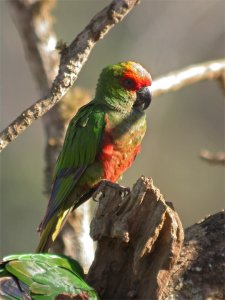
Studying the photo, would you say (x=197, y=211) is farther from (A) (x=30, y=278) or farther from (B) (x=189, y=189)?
(A) (x=30, y=278)

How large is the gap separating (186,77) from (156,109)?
757cm

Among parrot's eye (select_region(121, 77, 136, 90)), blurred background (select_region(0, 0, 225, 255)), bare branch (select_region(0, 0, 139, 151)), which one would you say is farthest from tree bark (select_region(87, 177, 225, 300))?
blurred background (select_region(0, 0, 225, 255))

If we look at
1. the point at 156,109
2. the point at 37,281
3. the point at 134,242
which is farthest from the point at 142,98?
the point at 156,109

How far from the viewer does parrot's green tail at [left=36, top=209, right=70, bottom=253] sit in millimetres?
4812

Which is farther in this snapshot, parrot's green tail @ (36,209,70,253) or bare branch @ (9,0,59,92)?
bare branch @ (9,0,59,92)

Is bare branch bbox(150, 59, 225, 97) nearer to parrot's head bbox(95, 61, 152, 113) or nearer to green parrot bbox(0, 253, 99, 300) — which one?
parrot's head bbox(95, 61, 152, 113)

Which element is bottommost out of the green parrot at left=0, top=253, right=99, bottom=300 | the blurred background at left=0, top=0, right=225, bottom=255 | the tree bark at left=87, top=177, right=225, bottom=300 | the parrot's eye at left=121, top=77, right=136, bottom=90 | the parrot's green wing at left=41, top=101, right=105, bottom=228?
the green parrot at left=0, top=253, right=99, bottom=300

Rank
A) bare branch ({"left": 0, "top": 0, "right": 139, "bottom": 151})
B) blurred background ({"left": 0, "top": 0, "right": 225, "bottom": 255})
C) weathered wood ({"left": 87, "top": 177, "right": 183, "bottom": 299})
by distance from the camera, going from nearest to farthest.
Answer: weathered wood ({"left": 87, "top": 177, "right": 183, "bottom": 299}), bare branch ({"left": 0, "top": 0, "right": 139, "bottom": 151}), blurred background ({"left": 0, "top": 0, "right": 225, "bottom": 255})

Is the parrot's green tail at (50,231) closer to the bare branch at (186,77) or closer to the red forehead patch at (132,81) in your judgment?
the red forehead patch at (132,81)

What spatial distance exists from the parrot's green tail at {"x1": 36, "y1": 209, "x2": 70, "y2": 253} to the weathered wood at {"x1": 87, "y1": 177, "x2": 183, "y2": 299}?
0.87 metres

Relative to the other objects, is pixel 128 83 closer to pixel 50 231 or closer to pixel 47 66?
pixel 47 66

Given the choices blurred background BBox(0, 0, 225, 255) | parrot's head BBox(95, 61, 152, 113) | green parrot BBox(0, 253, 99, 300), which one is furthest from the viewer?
blurred background BBox(0, 0, 225, 255)

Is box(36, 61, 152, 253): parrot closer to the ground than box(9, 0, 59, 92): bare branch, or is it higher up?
closer to the ground

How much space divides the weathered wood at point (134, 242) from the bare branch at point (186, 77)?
1.86 m
